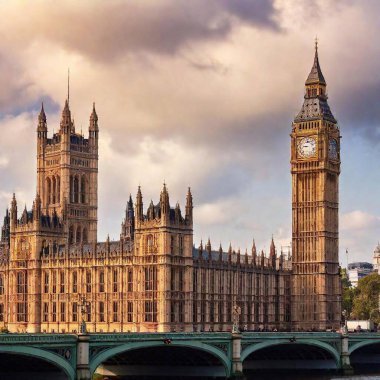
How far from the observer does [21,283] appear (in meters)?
167

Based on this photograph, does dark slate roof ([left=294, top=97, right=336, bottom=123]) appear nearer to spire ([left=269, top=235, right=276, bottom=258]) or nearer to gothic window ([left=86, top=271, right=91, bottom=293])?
spire ([left=269, top=235, right=276, bottom=258])

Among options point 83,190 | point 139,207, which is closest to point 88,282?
point 139,207

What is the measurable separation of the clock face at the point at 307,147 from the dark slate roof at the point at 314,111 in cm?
366

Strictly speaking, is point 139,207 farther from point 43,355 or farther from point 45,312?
point 43,355

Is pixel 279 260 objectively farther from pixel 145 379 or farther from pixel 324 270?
pixel 145 379

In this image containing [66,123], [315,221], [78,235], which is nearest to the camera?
[315,221]

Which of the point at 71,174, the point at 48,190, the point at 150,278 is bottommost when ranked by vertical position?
the point at 150,278

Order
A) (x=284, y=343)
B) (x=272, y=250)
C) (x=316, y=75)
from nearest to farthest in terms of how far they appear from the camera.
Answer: (x=284, y=343), (x=272, y=250), (x=316, y=75)

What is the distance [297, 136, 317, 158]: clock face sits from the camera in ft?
586

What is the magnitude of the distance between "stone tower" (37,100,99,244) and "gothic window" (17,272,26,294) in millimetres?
Answer: 20877

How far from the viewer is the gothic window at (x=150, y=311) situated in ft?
493

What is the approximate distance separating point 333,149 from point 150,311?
159ft

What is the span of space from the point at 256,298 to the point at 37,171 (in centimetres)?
4926

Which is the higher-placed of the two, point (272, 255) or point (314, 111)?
point (314, 111)
